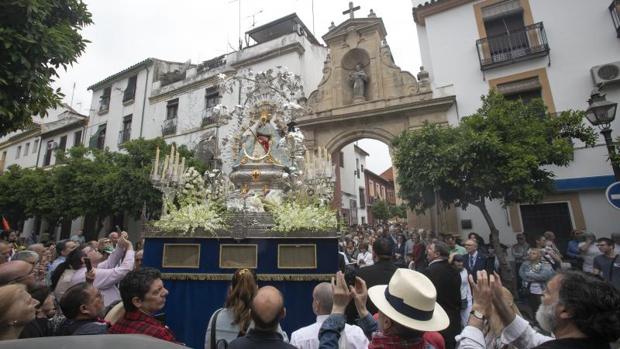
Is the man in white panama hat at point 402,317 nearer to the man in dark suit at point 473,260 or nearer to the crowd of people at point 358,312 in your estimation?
the crowd of people at point 358,312

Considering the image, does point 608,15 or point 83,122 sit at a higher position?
point 83,122

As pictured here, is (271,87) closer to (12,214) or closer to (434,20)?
(434,20)

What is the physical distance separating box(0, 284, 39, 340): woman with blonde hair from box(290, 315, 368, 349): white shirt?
1.62m

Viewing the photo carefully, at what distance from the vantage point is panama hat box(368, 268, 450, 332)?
181 centimetres

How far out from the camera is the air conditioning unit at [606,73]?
418 inches

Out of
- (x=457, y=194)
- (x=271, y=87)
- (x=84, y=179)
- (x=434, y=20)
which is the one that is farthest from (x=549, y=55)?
(x=84, y=179)

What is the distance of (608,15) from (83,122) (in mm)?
31168

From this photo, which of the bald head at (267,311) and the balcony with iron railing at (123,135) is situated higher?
the balcony with iron railing at (123,135)

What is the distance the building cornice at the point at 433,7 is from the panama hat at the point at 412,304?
1547 centimetres

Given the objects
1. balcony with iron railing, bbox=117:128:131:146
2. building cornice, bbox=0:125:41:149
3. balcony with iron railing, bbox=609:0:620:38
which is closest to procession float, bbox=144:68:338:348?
balcony with iron railing, bbox=609:0:620:38

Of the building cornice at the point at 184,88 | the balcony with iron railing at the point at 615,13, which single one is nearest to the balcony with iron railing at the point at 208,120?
the building cornice at the point at 184,88

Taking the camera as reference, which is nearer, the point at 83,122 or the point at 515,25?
Result: the point at 515,25

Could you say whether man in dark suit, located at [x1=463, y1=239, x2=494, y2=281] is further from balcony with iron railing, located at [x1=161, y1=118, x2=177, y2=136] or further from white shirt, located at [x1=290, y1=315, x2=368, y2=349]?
balcony with iron railing, located at [x1=161, y1=118, x2=177, y2=136]

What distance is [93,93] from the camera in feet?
80.5
